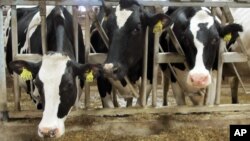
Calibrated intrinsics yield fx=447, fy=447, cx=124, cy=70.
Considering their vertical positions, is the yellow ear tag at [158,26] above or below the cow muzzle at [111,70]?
above

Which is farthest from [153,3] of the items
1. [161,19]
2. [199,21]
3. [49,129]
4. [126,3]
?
[49,129]

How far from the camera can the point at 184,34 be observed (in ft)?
15.6

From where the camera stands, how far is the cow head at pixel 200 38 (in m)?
4.38

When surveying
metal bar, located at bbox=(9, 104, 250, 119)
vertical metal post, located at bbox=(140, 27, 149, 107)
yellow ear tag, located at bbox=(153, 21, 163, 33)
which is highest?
yellow ear tag, located at bbox=(153, 21, 163, 33)

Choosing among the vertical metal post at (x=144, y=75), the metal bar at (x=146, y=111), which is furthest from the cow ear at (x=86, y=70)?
the vertical metal post at (x=144, y=75)

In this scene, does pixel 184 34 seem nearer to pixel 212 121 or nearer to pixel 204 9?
pixel 204 9

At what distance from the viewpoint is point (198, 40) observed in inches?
180

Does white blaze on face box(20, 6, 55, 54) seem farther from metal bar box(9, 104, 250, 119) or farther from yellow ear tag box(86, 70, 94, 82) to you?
yellow ear tag box(86, 70, 94, 82)

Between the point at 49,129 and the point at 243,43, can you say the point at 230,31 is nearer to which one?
the point at 243,43

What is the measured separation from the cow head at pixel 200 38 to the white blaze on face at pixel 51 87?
129cm

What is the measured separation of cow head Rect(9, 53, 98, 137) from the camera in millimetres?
3740

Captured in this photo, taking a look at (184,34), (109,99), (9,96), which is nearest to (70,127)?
(109,99)

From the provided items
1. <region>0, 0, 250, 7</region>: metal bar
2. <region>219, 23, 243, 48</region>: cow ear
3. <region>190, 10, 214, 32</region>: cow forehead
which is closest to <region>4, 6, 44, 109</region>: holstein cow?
<region>0, 0, 250, 7</region>: metal bar

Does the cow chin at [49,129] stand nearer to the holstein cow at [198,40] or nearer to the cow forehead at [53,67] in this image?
the cow forehead at [53,67]
